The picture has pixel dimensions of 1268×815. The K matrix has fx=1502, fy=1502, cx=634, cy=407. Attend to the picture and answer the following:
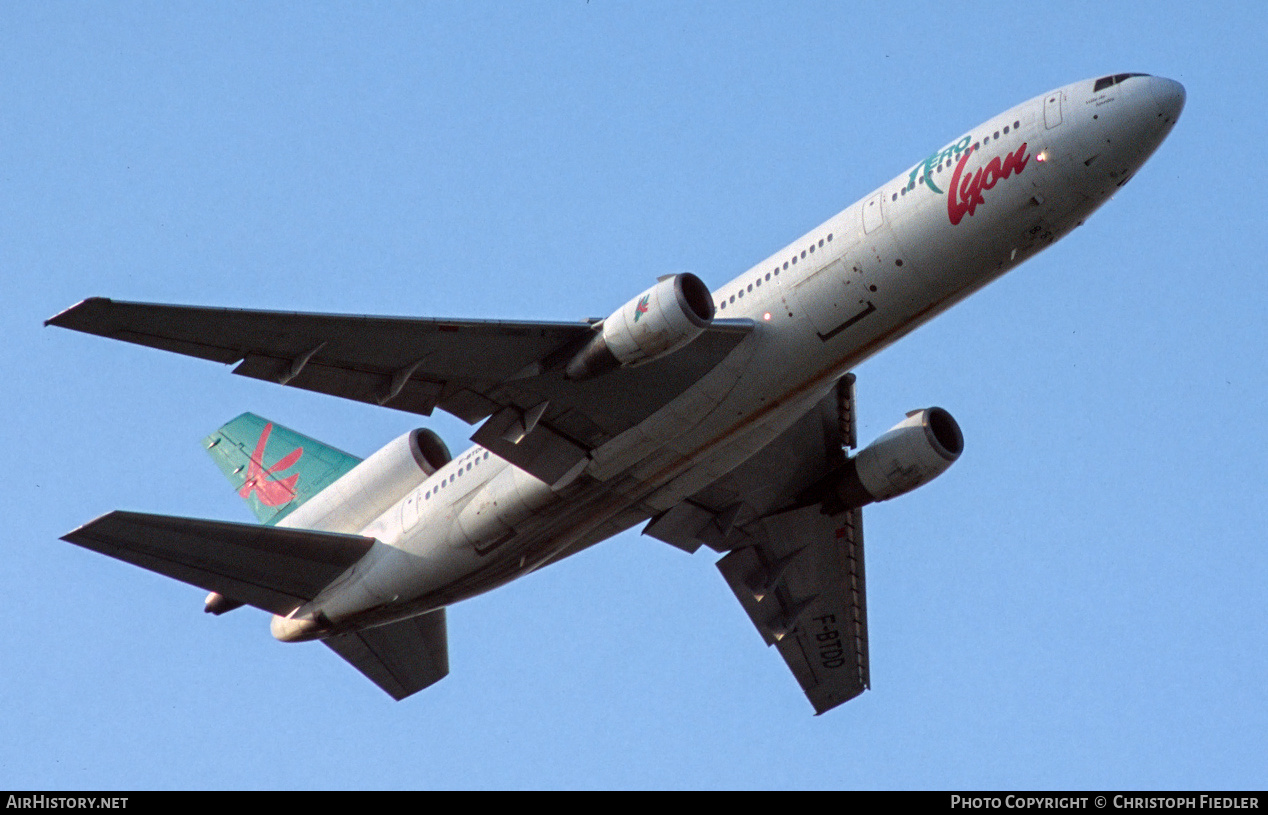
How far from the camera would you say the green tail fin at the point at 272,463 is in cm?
3662

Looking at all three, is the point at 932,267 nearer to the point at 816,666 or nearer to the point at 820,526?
the point at 820,526

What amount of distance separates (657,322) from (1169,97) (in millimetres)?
9873

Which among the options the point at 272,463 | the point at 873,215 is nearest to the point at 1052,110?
the point at 873,215

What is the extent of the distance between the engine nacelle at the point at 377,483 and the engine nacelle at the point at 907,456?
30.8ft

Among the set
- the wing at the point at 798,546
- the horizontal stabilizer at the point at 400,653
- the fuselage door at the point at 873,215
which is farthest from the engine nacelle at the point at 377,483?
the fuselage door at the point at 873,215

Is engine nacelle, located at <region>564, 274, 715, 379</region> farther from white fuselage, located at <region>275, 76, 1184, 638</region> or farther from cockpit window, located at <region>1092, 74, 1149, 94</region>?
cockpit window, located at <region>1092, 74, 1149, 94</region>

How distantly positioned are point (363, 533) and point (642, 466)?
23.2 ft

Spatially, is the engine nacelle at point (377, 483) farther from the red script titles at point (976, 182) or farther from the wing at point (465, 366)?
the red script titles at point (976, 182)

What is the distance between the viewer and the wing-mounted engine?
32812mm

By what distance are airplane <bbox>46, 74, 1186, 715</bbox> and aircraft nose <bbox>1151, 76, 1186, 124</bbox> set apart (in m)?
0.04

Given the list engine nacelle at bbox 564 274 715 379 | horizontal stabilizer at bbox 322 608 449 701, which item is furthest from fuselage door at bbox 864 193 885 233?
horizontal stabilizer at bbox 322 608 449 701

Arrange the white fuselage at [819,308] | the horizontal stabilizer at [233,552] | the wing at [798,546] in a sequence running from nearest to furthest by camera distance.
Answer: the white fuselage at [819,308] → the horizontal stabilizer at [233,552] → the wing at [798,546]

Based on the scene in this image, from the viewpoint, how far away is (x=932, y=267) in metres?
27.4
